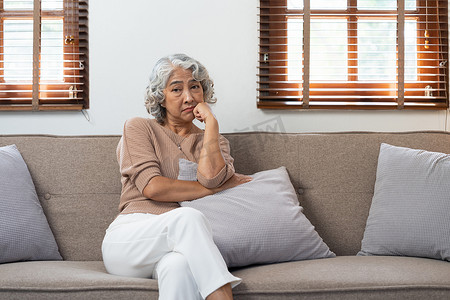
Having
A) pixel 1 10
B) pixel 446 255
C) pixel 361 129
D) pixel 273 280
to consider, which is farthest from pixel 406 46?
pixel 1 10

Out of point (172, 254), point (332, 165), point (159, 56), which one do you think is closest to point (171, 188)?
point (172, 254)

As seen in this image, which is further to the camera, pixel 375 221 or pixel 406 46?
pixel 406 46

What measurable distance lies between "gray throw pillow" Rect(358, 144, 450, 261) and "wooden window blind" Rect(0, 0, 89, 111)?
1526mm

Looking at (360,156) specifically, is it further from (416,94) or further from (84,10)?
(84,10)

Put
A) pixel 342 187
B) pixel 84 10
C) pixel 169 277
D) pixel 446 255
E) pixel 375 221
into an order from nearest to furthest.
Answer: pixel 169 277
pixel 446 255
pixel 375 221
pixel 342 187
pixel 84 10

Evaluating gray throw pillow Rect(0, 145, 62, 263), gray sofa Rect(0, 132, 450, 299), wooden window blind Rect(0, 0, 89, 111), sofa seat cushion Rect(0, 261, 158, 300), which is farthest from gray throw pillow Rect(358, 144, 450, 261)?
wooden window blind Rect(0, 0, 89, 111)

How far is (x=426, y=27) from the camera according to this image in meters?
2.77

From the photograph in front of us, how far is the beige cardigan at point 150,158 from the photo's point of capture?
205cm

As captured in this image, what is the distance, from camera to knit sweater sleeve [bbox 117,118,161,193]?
2033 millimetres

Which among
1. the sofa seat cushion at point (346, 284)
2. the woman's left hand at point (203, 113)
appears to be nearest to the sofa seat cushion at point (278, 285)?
the sofa seat cushion at point (346, 284)

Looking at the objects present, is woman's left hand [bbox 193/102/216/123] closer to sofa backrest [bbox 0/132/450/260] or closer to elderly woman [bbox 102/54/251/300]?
elderly woman [bbox 102/54/251/300]

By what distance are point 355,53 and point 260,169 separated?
0.91 meters

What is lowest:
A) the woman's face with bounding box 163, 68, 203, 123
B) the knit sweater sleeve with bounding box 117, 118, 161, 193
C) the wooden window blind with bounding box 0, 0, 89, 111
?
the knit sweater sleeve with bounding box 117, 118, 161, 193

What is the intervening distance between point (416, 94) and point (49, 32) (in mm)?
1958
